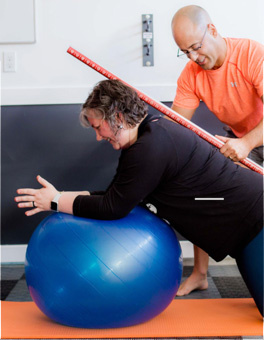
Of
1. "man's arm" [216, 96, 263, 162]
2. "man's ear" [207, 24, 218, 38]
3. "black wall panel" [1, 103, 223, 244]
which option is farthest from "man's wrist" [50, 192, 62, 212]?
"black wall panel" [1, 103, 223, 244]

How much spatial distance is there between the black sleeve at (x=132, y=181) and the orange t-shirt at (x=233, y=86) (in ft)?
2.23

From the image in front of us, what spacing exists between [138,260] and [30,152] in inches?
55.6

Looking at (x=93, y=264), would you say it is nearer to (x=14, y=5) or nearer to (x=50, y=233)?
(x=50, y=233)

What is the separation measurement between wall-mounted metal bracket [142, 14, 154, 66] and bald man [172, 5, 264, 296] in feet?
1.57

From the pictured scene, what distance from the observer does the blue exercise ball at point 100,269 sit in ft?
5.16

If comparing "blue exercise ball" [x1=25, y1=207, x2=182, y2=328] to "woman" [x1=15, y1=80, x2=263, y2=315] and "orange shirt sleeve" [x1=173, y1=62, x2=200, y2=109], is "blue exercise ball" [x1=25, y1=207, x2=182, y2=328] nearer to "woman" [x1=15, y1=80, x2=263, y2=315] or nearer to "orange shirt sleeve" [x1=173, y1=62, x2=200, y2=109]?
"woman" [x1=15, y1=80, x2=263, y2=315]

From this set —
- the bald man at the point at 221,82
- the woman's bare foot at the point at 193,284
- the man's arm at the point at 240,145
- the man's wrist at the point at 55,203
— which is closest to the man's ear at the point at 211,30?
the bald man at the point at 221,82

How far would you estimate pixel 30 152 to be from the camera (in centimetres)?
279

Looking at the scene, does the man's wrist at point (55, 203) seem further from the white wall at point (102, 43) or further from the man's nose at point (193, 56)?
the white wall at point (102, 43)

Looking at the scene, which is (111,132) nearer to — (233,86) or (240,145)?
(240,145)

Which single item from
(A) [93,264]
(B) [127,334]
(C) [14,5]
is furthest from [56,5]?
(B) [127,334]

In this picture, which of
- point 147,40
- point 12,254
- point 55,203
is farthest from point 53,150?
point 55,203

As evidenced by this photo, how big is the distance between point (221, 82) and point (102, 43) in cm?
87

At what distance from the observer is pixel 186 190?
1.68 meters
